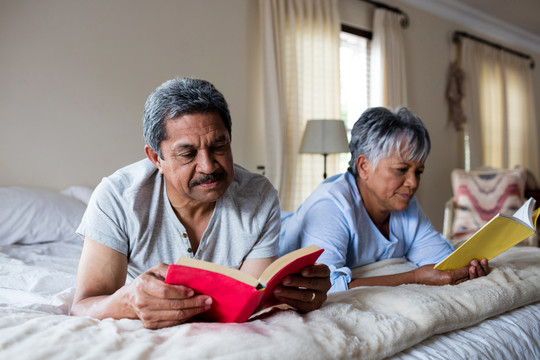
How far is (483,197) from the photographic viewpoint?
374 centimetres

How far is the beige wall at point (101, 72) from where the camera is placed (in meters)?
2.72

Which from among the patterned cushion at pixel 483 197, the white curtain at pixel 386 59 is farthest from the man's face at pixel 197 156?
the white curtain at pixel 386 59

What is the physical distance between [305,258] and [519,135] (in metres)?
6.68

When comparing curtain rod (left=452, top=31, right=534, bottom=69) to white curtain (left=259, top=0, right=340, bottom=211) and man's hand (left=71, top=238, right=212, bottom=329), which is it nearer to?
white curtain (left=259, top=0, right=340, bottom=211)

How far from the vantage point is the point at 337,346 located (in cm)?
75

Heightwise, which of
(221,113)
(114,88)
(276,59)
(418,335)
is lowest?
(418,335)

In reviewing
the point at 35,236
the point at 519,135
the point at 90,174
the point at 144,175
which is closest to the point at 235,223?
the point at 144,175

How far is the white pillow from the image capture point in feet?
7.23

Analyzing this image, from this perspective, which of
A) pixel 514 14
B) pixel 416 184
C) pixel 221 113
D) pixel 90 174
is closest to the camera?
pixel 221 113

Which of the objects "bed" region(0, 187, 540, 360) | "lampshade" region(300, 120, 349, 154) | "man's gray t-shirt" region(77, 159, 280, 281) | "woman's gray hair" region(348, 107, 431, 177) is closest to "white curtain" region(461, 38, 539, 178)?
"lampshade" region(300, 120, 349, 154)

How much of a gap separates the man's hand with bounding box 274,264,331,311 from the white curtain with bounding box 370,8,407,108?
3.90m

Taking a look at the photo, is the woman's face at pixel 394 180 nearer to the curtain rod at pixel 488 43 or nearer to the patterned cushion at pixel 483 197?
the patterned cushion at pixel 483 197

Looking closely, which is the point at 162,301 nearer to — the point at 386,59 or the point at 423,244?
the point at 423,244

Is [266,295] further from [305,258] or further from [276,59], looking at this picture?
[276,59]
